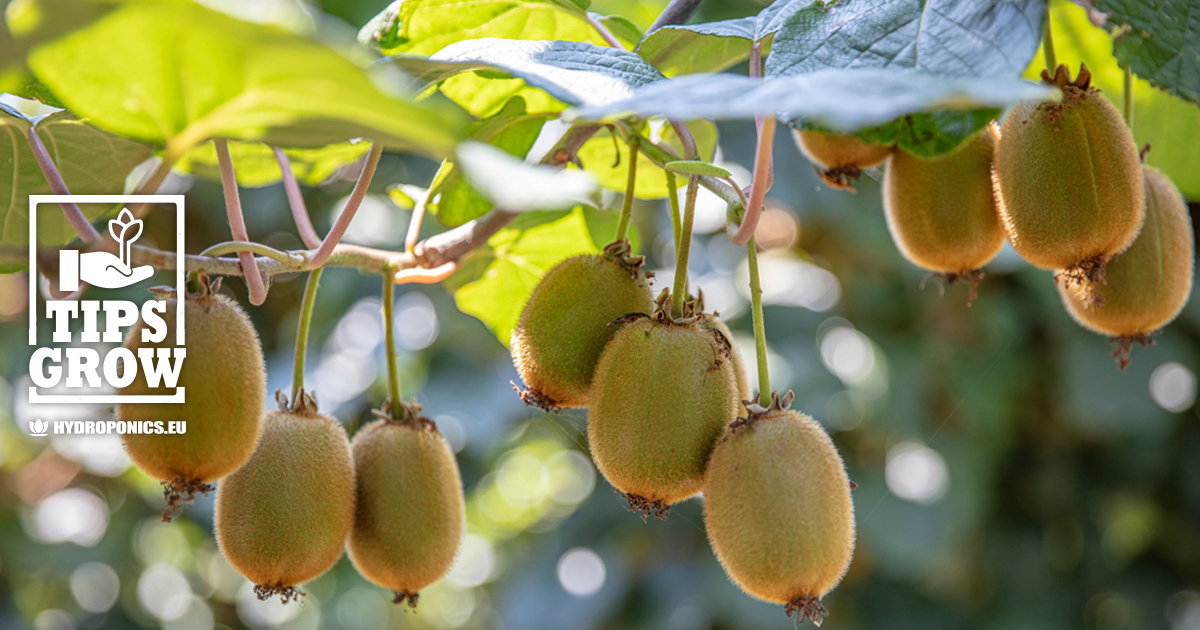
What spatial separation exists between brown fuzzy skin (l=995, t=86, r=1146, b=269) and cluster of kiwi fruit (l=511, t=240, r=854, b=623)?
22 centimetres

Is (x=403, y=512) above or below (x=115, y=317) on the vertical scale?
below

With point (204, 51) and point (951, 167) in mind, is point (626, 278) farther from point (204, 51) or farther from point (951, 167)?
point (204, 51)

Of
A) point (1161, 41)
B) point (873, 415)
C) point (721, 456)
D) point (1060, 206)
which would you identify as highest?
point (1161, 41)

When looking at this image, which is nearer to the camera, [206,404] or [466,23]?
[206,404]

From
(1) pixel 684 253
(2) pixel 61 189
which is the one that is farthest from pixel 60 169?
(1) pixel 684 253

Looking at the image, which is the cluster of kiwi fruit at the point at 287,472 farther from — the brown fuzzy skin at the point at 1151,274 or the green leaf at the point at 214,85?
the brown fuzzy skin at the point at 1151,274

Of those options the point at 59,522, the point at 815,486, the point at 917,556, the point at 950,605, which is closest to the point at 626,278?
the point at 815,486

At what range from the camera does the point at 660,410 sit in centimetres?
59

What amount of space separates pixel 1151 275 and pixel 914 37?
0.98ft

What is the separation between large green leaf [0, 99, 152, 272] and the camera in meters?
0.73

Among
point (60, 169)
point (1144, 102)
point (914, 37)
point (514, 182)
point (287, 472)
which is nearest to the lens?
point (514, 182)

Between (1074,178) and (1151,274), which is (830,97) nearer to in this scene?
(1074,178)

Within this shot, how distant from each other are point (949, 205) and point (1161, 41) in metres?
0.17

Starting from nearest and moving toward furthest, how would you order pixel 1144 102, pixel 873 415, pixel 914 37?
pixel 914 37
pixel 1144 102
pixel 873 415
